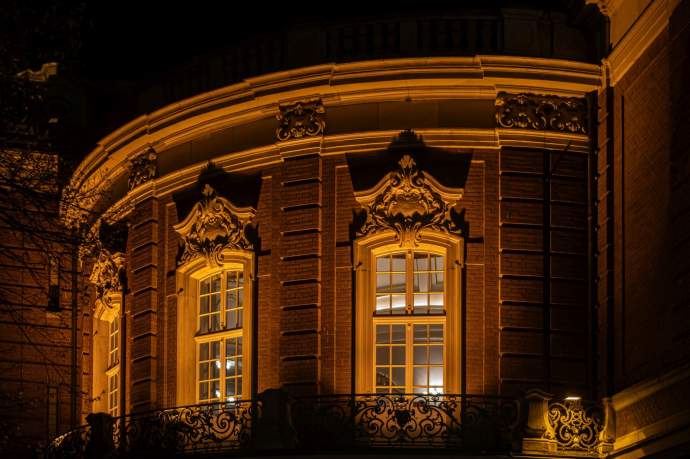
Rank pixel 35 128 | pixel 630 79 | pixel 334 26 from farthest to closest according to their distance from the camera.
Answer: pixel 35 128 → pixel 334 26 → pixel 630 79

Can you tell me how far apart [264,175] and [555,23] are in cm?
482

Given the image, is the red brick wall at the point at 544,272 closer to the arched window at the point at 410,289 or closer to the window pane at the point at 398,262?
the arched window at the point at 410,289

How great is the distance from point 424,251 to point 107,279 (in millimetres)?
6111

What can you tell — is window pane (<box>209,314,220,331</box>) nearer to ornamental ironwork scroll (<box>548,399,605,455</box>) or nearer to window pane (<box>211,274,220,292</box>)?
window pane (<box>211,274,220,292</box>)

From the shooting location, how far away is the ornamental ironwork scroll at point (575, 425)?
22.9m

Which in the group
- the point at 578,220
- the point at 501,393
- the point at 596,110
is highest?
the point at 596,110

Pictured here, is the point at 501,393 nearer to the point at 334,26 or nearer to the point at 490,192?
the point at 490,192

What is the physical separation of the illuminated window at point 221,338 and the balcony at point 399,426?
1.75 meters

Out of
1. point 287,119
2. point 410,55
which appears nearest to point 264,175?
point 287,119

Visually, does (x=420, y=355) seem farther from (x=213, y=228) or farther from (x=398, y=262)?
(x=213, y=228)

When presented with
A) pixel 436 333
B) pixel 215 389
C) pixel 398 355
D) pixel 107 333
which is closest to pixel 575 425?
pixel 436 333

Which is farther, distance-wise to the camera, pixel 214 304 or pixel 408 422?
pixel 214 304

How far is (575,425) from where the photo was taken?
75.5 feet

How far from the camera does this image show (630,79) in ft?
77.6
